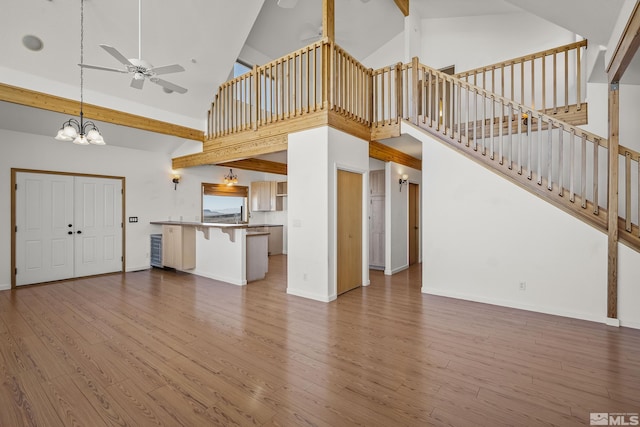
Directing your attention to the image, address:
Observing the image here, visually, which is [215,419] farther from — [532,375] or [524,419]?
[532,375]

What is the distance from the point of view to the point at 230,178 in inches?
344

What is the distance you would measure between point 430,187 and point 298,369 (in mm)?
3430

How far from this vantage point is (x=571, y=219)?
149 inches

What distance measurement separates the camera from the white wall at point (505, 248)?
12.1ft

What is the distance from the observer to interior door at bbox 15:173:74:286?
5422 millimetres

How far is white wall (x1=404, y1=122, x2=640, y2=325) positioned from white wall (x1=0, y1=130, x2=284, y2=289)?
5563 millimetres

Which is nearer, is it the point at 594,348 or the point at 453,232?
the point at 594,348

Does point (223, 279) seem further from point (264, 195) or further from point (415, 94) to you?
point (415, 94)

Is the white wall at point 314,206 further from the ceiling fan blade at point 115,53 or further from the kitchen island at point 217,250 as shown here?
the ceiling fan blade at point 115,53

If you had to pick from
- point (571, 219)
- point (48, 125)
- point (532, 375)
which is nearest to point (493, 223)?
point (571, 219)

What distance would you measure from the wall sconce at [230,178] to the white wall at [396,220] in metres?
4.51

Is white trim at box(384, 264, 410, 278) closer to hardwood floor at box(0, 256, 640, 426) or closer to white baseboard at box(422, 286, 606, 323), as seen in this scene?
white baseboard at box(422, 286, 606, 323)

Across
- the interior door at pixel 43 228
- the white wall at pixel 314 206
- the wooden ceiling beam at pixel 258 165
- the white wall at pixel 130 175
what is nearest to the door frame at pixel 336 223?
the white wall at pixel 314 206

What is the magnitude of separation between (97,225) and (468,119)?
7199 mm
